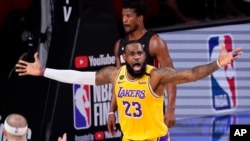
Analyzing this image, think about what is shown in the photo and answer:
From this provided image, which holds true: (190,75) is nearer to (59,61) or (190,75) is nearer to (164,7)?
(59,61)

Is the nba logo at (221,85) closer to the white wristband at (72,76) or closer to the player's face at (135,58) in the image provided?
the white wristband at (72,76)

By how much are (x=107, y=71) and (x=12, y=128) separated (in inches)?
82.6

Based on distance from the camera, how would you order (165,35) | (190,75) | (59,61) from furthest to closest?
(165,35)
(59,61)
(190,75)

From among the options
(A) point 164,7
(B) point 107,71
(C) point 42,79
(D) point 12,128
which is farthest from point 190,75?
(A) point 164,7

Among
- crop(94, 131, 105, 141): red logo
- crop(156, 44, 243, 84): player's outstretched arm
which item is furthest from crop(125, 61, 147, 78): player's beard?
crop(94, 131, 105, 141): red logo

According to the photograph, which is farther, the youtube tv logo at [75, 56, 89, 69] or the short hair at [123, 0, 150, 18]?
the youtube tv logo at [75, 56, 89, 69]

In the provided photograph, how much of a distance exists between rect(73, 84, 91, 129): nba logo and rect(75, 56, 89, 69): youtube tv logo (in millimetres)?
200

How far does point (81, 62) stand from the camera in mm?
8844

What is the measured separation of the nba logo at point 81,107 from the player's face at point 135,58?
1.71m

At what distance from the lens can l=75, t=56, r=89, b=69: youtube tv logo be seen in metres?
8.80

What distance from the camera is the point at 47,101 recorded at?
8.88 metres

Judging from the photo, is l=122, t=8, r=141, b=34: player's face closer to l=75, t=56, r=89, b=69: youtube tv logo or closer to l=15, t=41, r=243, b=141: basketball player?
l=15, t=41, r=243, b=141: basketball player

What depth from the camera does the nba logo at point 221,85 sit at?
9.70 m

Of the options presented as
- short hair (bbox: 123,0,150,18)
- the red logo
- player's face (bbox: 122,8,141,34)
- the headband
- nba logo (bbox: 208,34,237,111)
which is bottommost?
the red logo
